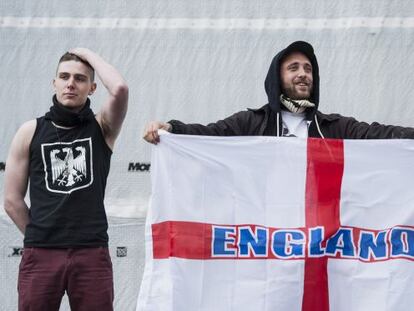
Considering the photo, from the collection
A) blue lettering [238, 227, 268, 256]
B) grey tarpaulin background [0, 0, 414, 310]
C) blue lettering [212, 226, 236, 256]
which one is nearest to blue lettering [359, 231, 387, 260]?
blue lettering [238, 227, 268, 256]

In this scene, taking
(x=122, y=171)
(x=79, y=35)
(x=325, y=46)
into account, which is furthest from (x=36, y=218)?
(x=325, y=46)

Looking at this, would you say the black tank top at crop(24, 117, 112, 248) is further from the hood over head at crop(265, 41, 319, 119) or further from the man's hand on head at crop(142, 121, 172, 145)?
the hood over head at crop(265, 41, 319, 119)

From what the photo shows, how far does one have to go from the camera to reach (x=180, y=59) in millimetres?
3869

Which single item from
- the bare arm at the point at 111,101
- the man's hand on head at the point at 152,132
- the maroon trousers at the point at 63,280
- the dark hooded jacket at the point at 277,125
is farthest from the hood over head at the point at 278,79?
the maroon trousers at the point at 63,280

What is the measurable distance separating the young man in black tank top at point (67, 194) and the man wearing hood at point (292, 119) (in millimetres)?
305

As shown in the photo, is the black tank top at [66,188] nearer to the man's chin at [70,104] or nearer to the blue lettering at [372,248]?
the man's chin at [70,104]

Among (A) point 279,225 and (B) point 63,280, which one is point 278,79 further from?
(B) point 63,280

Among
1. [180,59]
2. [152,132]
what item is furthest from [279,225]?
[180,59]

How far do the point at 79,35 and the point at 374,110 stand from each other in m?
1.34

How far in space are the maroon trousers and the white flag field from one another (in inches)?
8.5

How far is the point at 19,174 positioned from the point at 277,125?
92cm

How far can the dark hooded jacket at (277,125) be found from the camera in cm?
311

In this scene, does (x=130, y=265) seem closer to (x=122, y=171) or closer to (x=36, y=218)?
(x=122, y=171)

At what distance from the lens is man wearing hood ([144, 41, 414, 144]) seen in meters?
3.11
